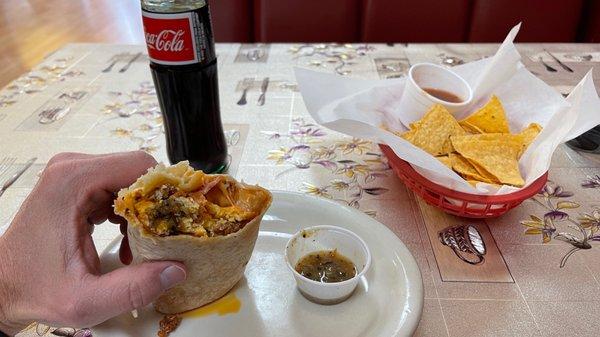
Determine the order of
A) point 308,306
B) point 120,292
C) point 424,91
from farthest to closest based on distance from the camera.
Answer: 1. point 424,91
2. point 308,306
3. point 120,292

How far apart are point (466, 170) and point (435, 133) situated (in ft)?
0.40

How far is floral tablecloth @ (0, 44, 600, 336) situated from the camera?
82 centimetres

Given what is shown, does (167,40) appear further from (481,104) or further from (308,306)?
(481,104)

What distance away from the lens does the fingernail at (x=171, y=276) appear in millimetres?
714

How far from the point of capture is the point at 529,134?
3.56ft

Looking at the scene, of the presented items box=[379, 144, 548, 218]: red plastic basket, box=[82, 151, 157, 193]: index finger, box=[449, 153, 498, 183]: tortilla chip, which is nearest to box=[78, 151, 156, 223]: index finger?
box=[82, 151, 157, 193]: index finger

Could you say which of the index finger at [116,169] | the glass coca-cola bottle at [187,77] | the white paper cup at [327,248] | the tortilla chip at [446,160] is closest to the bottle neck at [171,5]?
the glass coca-cola bottle at [187,77]

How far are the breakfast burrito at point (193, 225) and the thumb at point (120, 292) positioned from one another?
0.06 meters

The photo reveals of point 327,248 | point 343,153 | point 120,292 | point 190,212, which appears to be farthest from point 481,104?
point 120,292

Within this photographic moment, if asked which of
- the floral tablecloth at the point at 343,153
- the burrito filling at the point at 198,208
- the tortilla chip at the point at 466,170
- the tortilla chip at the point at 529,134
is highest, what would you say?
the burrito filling at the point at 198,208

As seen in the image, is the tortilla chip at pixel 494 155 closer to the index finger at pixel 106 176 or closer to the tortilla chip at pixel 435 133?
the tortilla chip at pixel 435 133

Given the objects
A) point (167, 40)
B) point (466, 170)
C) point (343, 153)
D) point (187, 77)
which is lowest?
point (343, 153)

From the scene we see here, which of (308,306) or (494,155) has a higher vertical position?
(494,155)

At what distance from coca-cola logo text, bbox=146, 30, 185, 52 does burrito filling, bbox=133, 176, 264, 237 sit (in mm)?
341
